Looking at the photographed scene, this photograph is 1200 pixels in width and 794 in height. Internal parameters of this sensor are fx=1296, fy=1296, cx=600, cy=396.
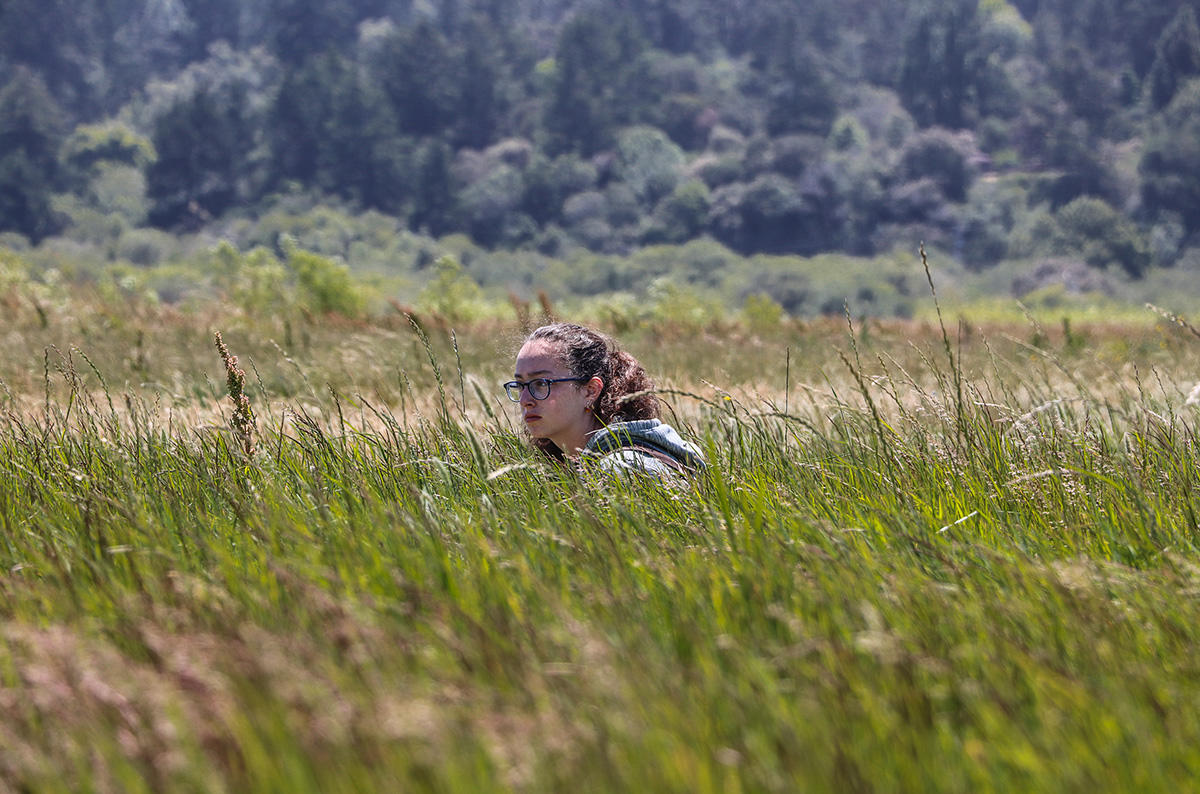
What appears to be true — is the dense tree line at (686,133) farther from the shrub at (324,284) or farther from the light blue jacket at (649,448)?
the light blue jacket at (649,448)

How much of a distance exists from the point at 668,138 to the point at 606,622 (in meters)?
159

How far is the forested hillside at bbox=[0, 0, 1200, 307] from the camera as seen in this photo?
133m

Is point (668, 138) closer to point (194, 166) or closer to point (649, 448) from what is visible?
point (194, 166)

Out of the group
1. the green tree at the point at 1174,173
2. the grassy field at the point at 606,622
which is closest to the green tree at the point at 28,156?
the green tree at the point at 1174,173

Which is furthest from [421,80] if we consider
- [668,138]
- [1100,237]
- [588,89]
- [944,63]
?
[1100,237]

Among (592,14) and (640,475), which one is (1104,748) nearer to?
(640,475)

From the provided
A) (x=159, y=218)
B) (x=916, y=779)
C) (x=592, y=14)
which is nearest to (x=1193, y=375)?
(x=916, y=779)

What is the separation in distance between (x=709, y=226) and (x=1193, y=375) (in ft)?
439

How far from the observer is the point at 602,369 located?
4496 millimetres

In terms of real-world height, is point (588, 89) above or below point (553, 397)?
above

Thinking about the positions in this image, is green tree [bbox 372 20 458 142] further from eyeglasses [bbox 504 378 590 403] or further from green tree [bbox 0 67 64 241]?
eyeglasses [bbox 504 378 590 403]

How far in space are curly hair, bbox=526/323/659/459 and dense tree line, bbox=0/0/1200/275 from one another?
124 meters

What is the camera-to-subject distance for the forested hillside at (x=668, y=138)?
133m

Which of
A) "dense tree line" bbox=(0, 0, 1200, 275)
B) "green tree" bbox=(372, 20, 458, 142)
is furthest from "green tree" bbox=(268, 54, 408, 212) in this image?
"green tree" bbox=(372, 20, 458, 142)
